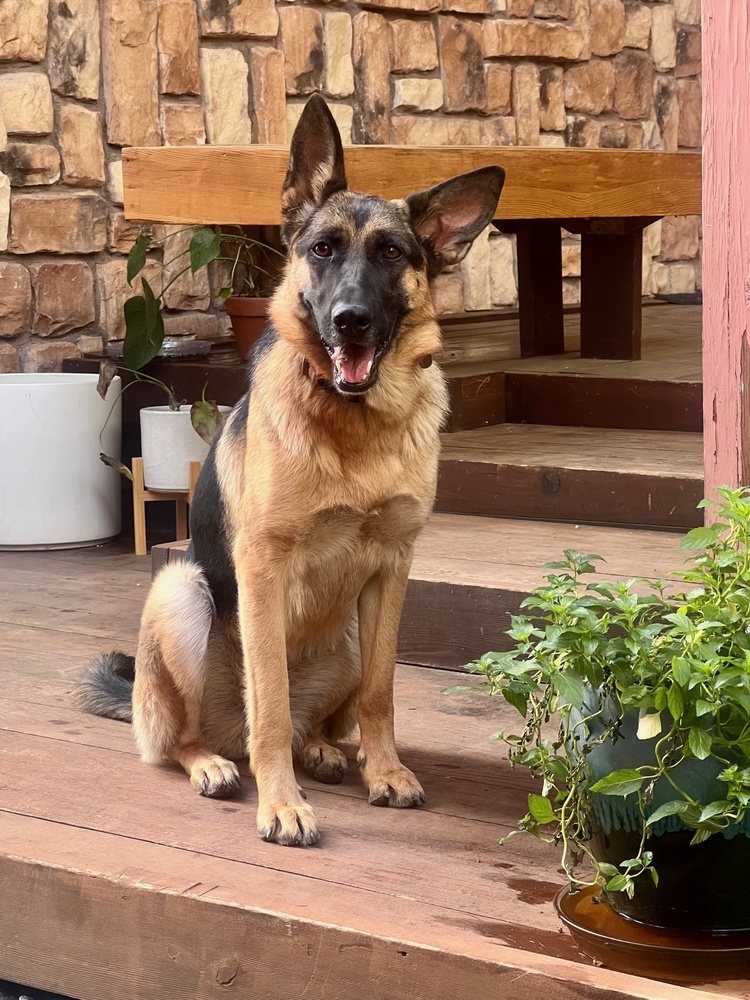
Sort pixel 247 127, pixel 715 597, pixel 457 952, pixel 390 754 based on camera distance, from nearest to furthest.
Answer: pixel 457 952 < pixel 715 597 < pixel 390 754 < pixel 247 127

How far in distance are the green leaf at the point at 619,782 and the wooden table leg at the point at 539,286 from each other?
3.56 meters

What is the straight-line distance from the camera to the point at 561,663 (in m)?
1.87

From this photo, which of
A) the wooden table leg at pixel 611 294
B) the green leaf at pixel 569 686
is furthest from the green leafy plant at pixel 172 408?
the green leaf at pixel 569 686

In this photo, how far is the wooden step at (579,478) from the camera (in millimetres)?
3695

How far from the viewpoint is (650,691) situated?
1801 millimetres

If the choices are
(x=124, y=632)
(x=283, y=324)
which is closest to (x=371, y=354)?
(x=283, y=324)

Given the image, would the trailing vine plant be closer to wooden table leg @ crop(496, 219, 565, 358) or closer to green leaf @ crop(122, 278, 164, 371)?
green leaf @ crop(122, 278, 164, 371)

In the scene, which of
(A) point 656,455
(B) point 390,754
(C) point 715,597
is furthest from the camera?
(A) point 656,455

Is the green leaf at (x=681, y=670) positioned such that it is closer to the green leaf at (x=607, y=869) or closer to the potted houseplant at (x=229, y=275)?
the green leaf at (x=607, y=869)

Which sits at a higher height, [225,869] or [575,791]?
[575,791]

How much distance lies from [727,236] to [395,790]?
4.04ft

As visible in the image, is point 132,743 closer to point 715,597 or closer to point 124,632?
point 124,632

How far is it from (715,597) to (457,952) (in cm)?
62

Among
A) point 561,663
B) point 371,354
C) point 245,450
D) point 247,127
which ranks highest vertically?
point 247,127
